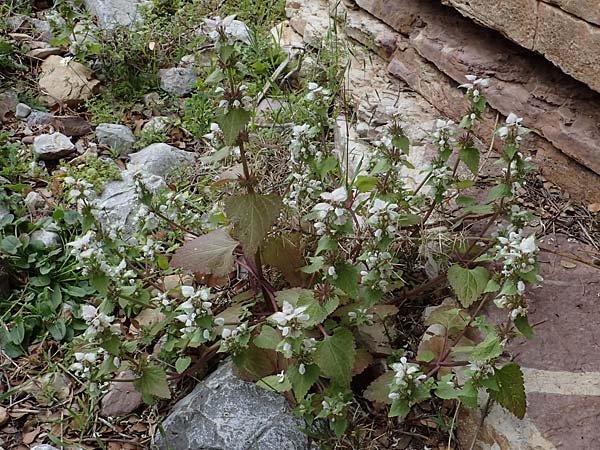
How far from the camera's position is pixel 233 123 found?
202cm

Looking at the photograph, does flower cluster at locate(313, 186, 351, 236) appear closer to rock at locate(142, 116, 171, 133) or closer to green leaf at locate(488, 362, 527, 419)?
green leaf at locate(488, 362, 527, 419)

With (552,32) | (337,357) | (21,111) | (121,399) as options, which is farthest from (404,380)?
(21,111)

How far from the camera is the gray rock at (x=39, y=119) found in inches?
142

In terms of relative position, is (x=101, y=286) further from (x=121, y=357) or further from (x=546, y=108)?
(x=546, y=108)

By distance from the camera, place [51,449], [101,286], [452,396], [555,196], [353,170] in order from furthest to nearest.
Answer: [353,170]
[555,196]
[51,449]
[101,286]
[452,396]

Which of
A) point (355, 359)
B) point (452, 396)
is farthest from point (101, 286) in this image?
point (452, 396)

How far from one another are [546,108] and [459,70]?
1.61 feet

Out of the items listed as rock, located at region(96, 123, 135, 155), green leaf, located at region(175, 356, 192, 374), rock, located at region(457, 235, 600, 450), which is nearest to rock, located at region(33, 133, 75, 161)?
rock, located at region(96, 123, 135, 155)

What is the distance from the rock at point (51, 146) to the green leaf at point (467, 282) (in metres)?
2.05

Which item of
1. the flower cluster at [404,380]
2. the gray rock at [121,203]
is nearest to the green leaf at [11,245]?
the gray rock at [121,203]

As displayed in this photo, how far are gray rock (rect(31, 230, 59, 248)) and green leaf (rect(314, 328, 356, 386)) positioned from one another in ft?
4.60

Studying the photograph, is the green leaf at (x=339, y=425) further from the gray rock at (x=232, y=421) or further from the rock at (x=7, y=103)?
the rock at (x=7, y=103)

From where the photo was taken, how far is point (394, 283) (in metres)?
2.35

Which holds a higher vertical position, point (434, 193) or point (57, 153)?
point (434, 193)
